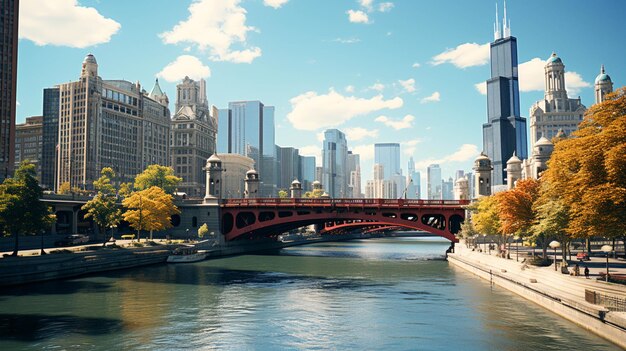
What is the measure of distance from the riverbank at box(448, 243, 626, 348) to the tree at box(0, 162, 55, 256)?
55109mm

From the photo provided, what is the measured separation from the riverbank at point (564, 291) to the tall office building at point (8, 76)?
10605 centimetres

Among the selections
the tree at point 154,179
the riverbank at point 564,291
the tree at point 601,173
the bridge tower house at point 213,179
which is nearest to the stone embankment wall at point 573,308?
the riverbank at point 564,291

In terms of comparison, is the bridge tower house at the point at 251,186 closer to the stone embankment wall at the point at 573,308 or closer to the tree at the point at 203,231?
the tree at the point at 203,231

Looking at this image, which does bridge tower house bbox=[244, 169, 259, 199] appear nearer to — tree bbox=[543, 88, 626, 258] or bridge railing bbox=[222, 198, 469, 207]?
bridge railing bbox=[222, 198, 469, 207]

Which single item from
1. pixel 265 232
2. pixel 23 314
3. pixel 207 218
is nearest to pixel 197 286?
pixel 23 314

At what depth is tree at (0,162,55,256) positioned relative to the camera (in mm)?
63562

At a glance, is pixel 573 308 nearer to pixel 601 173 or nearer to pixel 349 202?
pixel 601 173

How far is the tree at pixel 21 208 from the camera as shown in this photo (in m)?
63.6

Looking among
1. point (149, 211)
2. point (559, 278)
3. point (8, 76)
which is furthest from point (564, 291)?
point (8, 76)

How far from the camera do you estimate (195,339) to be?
33.8 meters

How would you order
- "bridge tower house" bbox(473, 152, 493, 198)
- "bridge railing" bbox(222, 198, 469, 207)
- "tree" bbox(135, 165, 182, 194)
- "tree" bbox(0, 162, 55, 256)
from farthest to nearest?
"tree" bbox(135, 165, 182, 194) < "bridge tower house" bbox(473, 152, 493, 198) < "bridge railing" bbox(222, 198, 469, 207) < "tree" bbox(0, 162, 55, 256)

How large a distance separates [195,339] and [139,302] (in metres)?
15.9

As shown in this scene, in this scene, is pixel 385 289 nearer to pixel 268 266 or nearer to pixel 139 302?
pixel 139 302

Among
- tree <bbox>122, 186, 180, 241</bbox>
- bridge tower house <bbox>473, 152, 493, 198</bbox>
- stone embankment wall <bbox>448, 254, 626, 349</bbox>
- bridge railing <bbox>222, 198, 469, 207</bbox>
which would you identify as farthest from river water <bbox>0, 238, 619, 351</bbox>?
bridge tower house <bbox>473, 152, 493, 198</bbox>
